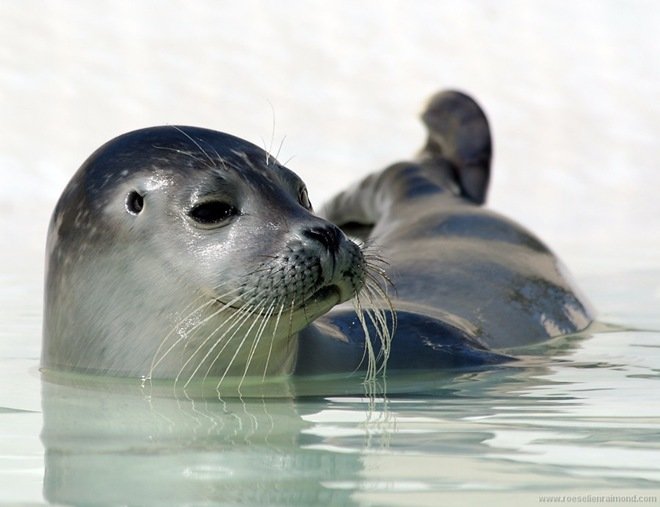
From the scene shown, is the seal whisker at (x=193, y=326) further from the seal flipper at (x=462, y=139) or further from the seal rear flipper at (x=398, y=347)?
the seal flipper at (x=462, y=139)

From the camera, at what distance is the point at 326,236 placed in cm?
389

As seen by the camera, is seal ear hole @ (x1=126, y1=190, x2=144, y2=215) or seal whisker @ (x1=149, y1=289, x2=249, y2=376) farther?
seal ear hole @ (x1=126, y1=190, x2=144, y2=215)

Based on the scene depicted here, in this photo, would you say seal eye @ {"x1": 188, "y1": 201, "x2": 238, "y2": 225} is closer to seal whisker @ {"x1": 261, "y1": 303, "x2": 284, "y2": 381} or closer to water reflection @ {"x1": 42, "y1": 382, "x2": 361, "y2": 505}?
seal whisker @ {"x1": 261, "y1": 303, "x2": 284, "y2": 381}

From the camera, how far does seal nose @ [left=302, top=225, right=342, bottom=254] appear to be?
→ 152 inches

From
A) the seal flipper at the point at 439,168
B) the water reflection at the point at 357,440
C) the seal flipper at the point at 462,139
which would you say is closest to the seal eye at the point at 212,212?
the water reflection at the point at 357,440

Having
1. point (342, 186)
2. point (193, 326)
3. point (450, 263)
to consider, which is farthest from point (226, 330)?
point (342, 186)

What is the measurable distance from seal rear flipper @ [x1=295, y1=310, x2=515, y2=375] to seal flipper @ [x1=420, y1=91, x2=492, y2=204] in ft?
7.89

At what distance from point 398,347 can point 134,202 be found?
919mm

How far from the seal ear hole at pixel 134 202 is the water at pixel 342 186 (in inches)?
18.4

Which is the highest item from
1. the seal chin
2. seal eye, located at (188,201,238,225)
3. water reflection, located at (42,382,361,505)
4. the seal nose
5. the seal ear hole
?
the seal ear hole

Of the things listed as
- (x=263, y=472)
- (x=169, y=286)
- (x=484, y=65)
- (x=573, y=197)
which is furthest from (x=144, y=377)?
(x=484, y=65)

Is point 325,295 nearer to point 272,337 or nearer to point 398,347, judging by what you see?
point 272,337

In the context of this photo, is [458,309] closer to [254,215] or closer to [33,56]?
[254,215]

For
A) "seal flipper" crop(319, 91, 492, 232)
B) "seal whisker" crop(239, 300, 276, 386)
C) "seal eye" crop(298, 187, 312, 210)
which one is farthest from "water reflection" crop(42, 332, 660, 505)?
"seal flipper" crop(319, 91, 492, 232)
